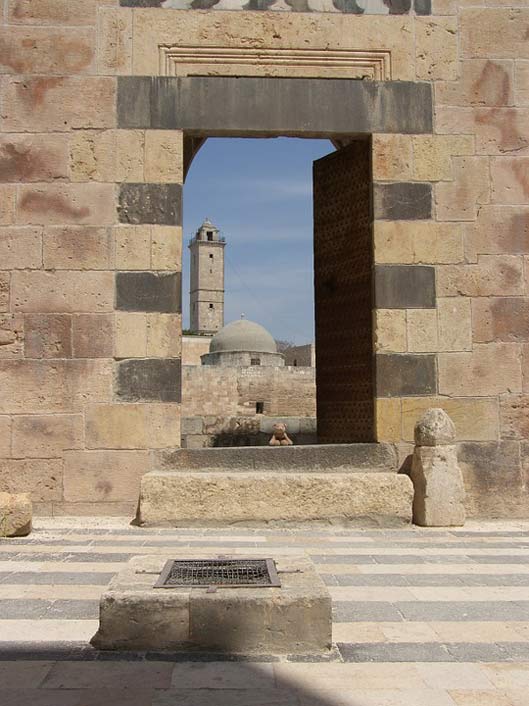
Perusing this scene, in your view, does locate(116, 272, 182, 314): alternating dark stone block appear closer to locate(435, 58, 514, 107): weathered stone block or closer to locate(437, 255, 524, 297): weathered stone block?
locate(437, 255, 524, 297): weathered stone block

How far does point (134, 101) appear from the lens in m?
6.21

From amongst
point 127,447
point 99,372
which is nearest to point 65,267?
point 99,372

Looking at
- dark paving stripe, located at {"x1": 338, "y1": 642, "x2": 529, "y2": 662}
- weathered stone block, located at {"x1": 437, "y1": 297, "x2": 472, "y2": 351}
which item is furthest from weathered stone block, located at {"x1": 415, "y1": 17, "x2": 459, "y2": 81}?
dark paving stripe, located at {"x1": 338, "y1": 642, "x2": 529, "y2": 662}

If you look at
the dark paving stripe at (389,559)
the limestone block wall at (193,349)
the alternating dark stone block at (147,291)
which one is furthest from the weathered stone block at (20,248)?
the limestone block wall at (193,349)

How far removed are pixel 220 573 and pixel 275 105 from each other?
428cm

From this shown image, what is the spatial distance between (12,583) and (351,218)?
4712 mm

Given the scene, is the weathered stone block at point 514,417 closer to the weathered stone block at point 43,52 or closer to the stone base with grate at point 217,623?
the stone base with grate at point 217,623

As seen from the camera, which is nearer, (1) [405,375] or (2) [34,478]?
(2) [34,478]

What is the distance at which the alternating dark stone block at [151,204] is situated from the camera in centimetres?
612

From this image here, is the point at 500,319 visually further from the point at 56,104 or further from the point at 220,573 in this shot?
the point at 56,104

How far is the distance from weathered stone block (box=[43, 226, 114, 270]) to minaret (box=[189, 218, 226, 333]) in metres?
58.5

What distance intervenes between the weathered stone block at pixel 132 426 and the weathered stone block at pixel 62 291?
84 centimetres

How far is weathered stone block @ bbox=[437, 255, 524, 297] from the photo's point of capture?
6.22 meters

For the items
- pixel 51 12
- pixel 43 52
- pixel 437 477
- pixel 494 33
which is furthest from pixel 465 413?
pixel 51 12
